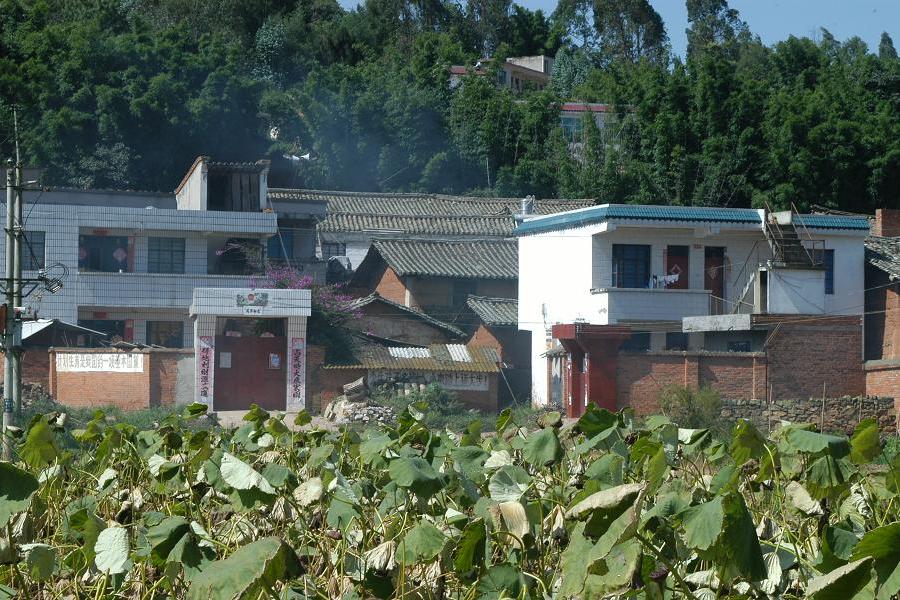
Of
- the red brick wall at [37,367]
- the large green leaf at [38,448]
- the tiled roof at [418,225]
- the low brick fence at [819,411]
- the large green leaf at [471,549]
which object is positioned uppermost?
the tiled roof at [418,225]

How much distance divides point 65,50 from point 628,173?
21.4 metres

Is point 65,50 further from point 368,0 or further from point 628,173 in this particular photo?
point 368,0

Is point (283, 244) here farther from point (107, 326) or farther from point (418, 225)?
point (107, 326)

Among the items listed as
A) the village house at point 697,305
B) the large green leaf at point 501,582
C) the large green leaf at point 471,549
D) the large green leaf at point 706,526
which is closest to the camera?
the large green leaf at point 706,526

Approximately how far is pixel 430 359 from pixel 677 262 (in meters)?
6.71

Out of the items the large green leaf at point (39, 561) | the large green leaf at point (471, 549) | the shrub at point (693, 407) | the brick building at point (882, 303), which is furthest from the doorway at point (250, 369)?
the large green leaf at point (471, 549)

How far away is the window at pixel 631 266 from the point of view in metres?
32.2

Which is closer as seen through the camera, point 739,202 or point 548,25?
point 739,202

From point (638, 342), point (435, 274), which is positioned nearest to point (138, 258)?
point (435, 274)

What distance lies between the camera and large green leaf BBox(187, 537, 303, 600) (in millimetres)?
5219

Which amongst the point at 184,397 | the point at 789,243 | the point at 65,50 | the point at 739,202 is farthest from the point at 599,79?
the point at 184,397

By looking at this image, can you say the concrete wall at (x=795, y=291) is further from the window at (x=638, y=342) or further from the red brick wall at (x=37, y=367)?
the red brick wall at (x=37, y=367)

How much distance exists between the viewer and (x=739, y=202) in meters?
47.3

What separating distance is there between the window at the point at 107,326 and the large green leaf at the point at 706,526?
3079 centimetres
